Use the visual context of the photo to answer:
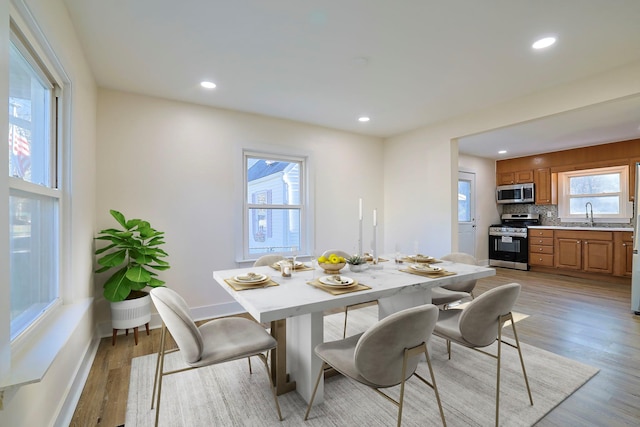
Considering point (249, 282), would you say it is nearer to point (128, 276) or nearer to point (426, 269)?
point (426, 269)

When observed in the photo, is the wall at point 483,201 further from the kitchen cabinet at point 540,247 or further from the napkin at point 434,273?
the napkin at point 434,273

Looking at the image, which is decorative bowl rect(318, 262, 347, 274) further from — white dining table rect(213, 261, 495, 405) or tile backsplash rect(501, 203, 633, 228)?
tile backsplash rect(501, 203, 633, 228)

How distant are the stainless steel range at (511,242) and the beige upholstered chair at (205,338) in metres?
6.36

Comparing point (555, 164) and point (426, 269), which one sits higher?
point (555, 164)

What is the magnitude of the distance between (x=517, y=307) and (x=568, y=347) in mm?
1163

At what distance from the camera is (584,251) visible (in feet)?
18.1

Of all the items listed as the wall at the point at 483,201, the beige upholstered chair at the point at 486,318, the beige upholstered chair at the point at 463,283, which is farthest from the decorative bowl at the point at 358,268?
the wall at the point at 483,201

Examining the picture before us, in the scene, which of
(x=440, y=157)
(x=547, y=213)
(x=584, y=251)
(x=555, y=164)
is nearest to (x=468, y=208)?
(x=547, y=213)

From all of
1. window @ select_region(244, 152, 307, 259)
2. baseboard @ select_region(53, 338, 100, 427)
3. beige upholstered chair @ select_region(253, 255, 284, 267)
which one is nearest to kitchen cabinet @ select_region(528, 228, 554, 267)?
window @ select_region(244, 152, 307, 259)

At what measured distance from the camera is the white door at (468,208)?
6.59 m

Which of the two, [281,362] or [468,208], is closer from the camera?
[281,362]

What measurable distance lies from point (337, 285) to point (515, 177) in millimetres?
6652

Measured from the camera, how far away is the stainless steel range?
6.32 metres

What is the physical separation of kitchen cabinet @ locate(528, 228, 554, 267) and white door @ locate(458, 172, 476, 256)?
3.49 ft
